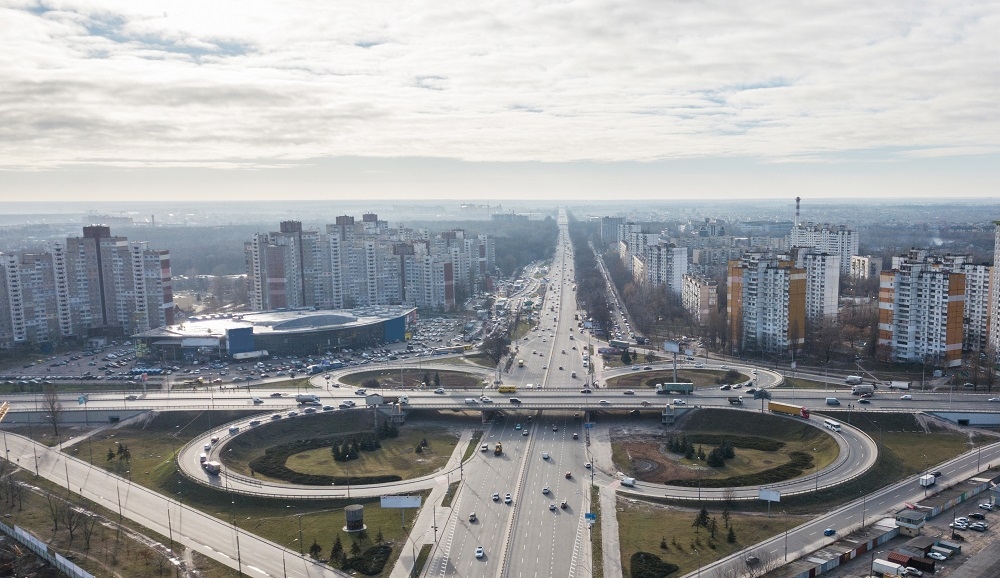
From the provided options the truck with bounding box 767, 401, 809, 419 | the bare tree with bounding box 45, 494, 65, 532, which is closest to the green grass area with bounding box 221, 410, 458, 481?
the bare tree with bounding box 45, 494, 65, 532

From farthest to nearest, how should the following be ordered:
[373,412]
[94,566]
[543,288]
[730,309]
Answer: [543,288] < [730,309] < [373,412] < [94,566]

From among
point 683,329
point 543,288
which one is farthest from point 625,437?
point 543,288

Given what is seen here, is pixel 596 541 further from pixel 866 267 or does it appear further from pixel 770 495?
pixel 866 267

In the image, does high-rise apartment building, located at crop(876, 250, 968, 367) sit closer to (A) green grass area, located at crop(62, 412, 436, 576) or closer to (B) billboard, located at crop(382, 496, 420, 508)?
(A) green grass area, located at crop(62, 412, 436, 576)

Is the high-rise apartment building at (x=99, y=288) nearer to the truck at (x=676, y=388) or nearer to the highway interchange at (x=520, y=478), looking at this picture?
the highway interchange at (x=520, y=478)

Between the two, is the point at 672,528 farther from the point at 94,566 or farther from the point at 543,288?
the point at 543,288

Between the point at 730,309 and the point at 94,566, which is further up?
the point at 730,309

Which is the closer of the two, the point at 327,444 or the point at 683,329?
the point at 327,444

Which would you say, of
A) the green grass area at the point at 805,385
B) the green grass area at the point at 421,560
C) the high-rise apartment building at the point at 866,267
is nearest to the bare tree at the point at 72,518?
the green grass area at the point at 421,560
